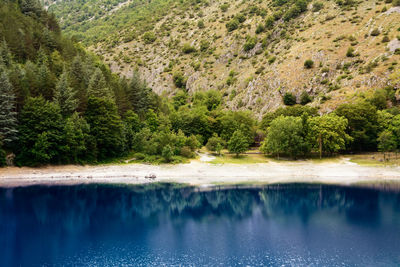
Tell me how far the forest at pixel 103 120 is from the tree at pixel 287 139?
241mm

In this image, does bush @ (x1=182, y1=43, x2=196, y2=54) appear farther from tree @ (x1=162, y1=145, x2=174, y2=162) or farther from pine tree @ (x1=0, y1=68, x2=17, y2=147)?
pine tree @ (x1=0, y1=68, x2=17, y2=147)

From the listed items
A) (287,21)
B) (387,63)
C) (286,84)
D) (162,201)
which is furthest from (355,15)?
(162,201)

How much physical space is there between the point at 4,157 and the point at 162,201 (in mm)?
30961

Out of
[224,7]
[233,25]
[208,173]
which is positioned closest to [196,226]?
[208,173]

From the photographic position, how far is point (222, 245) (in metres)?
30.3

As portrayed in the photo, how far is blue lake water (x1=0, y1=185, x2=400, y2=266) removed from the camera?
27.0 metres

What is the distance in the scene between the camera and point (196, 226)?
36.7 meters

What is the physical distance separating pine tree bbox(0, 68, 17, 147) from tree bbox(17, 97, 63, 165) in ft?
5.13

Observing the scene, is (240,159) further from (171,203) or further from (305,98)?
(305,98)

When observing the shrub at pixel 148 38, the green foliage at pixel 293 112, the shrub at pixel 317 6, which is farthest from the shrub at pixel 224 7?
the green foliage at pixel 293 112

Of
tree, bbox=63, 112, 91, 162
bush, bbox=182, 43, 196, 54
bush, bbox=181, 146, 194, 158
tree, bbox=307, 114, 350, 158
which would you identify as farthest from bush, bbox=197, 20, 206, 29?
tree, bbox=63, 112, 91, 162

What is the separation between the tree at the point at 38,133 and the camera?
2286 inches

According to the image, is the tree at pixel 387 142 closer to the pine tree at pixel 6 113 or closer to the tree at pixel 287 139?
the tree at pixel 287 139

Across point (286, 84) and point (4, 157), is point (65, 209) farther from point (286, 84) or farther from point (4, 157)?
point (286, 84)
